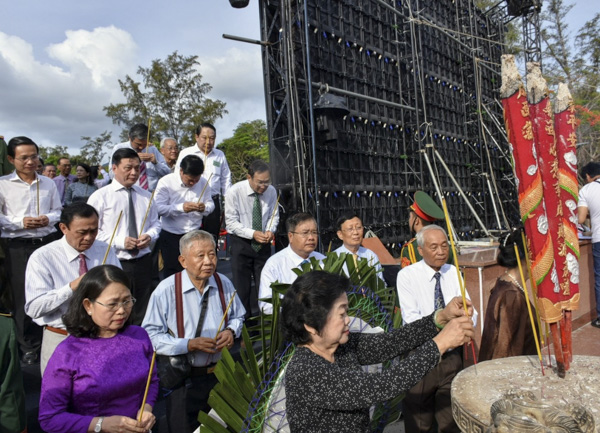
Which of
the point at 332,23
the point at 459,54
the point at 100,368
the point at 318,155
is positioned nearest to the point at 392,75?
the point at 332,23

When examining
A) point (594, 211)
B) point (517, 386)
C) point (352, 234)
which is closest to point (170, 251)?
point (352, 234)

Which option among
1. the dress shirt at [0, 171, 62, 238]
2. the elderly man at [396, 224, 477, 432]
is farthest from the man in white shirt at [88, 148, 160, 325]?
the elderly man at [396, 224, 477, 432]

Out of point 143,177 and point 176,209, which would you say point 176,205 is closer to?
point 176,209

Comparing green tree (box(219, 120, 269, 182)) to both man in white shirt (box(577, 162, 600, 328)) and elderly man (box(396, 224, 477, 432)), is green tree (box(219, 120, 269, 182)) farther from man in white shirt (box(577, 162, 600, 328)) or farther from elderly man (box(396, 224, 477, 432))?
elderly man (box(396, 224, 477, 432))

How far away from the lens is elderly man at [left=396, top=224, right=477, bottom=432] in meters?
2.71

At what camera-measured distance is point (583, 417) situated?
49.7 inches

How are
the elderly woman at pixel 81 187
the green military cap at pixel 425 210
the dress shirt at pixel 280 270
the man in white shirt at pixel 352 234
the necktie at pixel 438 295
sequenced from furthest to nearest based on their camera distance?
1. the elderly woman at pixel 81 187
2. the green military cap at pixel 425 210
3. the man in white shirt at pixel 352 234
4. the dress shirt at pixel 280 270
5. the necktie at pixel 438 295

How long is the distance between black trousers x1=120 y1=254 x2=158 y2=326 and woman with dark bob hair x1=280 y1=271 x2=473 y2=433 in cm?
222

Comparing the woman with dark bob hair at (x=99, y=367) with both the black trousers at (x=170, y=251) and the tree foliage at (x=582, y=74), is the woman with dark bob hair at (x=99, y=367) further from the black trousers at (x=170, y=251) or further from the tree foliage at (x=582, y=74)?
the tree foliage at (x=582, y=74)

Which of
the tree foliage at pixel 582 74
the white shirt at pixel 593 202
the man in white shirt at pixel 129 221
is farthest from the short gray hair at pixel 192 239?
the tree foliage at pixel 582 74

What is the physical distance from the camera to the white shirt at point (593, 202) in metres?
4.64

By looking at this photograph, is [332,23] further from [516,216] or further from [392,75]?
[516,216]

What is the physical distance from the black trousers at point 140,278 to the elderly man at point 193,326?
1.23m

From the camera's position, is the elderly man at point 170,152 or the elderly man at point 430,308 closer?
the elderly man at point 430,308
